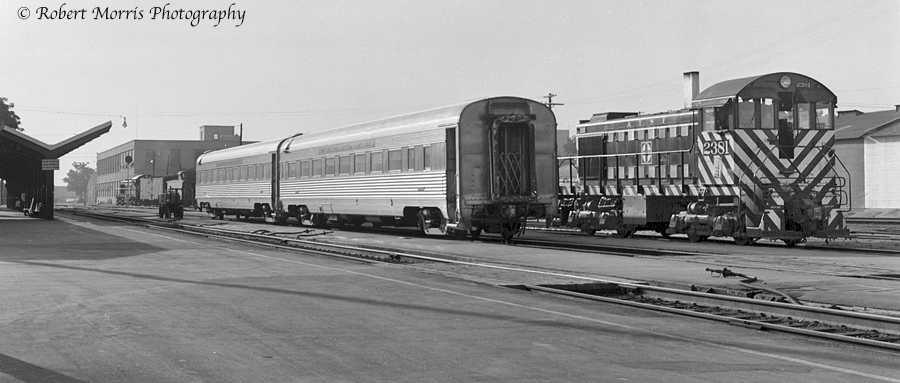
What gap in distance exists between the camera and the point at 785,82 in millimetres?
21766

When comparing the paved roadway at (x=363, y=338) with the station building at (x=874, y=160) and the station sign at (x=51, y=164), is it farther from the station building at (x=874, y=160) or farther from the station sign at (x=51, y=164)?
the station building at (x=874, y=160)

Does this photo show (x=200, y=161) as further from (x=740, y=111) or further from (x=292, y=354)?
(x=292, y=354)

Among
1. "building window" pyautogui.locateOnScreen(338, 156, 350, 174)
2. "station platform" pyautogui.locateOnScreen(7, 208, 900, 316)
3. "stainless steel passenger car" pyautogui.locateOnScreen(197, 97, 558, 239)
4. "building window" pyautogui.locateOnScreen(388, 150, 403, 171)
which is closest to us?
"station platform" pyautogui.locateOnScreen(7, 208, 900, 316)

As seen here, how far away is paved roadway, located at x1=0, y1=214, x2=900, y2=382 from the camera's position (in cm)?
704

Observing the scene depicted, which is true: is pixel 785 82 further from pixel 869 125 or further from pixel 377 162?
pixel 869 125

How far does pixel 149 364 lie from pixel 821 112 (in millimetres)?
19033

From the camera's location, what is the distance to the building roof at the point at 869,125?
51.3m

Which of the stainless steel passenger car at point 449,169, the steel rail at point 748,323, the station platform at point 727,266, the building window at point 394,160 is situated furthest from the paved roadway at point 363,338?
the building window at point 394,160

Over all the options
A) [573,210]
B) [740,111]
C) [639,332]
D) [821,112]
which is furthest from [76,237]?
[639,332]

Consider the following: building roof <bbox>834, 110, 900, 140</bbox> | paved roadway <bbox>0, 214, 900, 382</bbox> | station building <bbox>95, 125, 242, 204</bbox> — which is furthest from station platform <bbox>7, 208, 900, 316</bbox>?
station building <bbox>95, 125, 242, 204</bbox>

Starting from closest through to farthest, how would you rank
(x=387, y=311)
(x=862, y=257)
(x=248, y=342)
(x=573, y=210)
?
1. (x=248, y=342)
2. (x=387, y=311)
3. (x=862, y=257)
4. (x=573, y=210)

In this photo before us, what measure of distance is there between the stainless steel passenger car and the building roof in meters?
30.5

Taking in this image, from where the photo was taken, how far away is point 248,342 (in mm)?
8461

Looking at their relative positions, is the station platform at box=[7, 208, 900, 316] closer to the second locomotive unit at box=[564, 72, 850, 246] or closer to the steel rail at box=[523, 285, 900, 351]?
the second locomotive unit at box=[564, 72, 850, 246]
